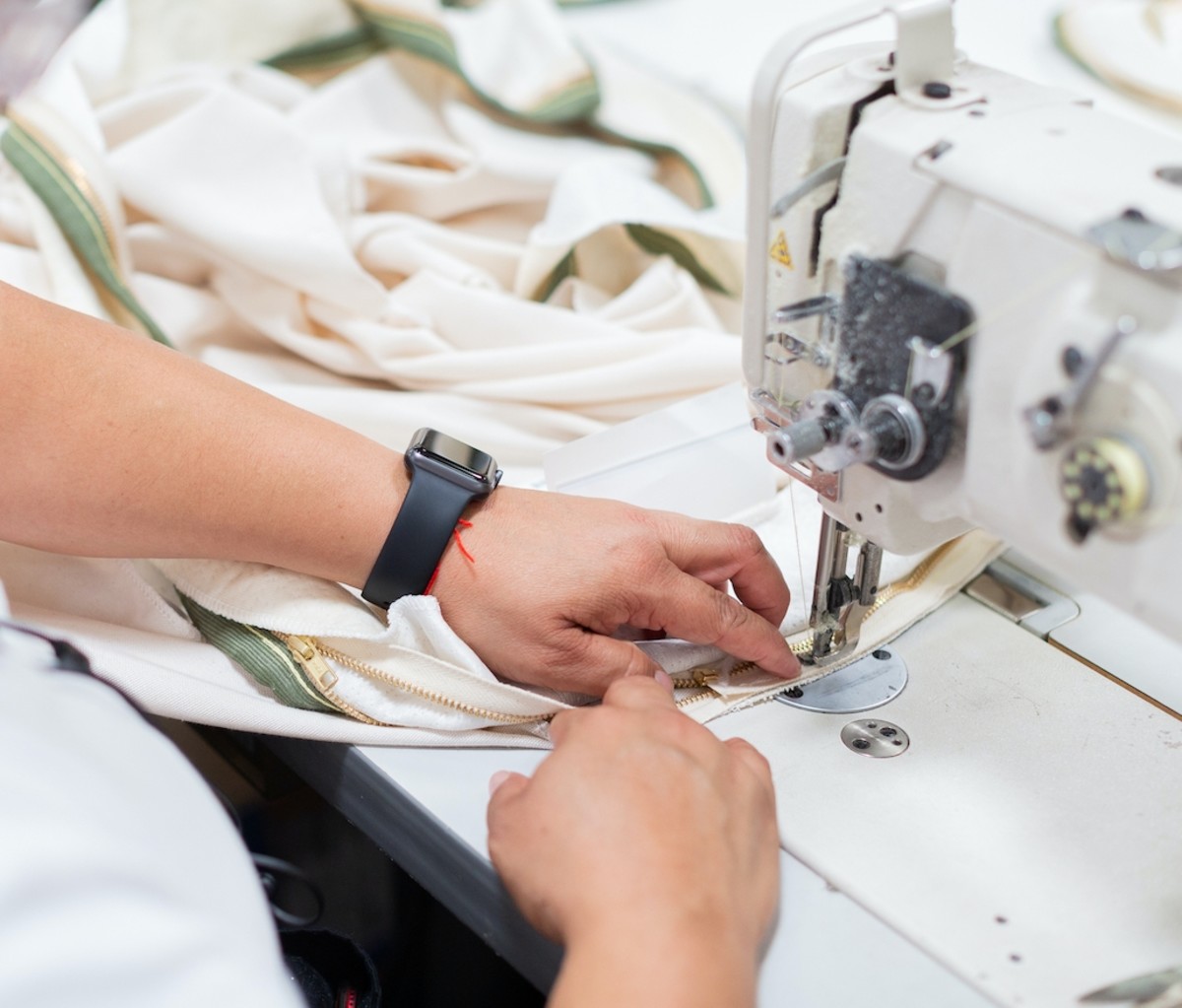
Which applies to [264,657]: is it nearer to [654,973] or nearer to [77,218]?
[654,973]

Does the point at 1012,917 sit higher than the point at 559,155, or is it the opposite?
the point at 559,155

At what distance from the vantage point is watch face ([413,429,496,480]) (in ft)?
2.73

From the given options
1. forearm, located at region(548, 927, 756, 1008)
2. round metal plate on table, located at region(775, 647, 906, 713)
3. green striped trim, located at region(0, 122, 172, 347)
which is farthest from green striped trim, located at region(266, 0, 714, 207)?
forearm, located at region(548, 927, 756, 1008)

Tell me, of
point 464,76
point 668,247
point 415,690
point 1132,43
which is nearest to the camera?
point 415,690

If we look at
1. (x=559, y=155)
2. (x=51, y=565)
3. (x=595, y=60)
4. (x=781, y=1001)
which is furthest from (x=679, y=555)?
(x=595, y=60)

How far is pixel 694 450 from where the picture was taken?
98 cm

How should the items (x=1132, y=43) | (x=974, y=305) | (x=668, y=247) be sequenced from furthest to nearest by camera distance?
(x=1132, y=43) → (x=668, y=247) → (x=974, y=305)

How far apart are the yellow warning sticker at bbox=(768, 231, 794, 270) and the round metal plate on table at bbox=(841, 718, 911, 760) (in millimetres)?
298

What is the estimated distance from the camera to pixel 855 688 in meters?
0.83

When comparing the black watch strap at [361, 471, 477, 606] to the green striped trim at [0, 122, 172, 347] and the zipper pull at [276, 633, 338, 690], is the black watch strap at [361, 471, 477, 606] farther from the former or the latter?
the green striped trim at [0, 122, 172, 347]

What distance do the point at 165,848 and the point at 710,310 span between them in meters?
0.75

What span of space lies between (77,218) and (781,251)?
0.64 metres

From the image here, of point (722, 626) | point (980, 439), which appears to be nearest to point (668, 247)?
point (722, 626)

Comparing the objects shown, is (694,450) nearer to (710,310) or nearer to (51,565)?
(710,310)
